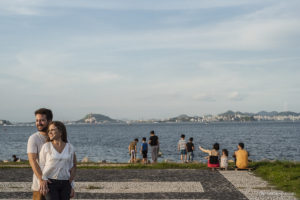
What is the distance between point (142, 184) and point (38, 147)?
23.4 feet

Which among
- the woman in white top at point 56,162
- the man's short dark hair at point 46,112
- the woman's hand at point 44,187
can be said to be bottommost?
the woman's hand at point 44,187

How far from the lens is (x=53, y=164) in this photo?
5.95m

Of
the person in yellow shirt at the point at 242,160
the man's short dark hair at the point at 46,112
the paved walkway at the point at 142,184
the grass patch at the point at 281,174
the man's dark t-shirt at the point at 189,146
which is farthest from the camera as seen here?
the man's dark t-shirt at the point at 189,146

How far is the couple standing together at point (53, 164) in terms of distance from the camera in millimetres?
5945

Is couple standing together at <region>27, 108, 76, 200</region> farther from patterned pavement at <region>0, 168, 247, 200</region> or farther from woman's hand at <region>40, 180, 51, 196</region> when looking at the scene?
patterned pavement at <region>0, 168, 247, 200</region>

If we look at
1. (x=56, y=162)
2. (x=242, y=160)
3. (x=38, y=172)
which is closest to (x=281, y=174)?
(x=242, y=160)

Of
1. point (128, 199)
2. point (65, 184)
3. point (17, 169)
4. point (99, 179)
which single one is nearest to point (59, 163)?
point (65, 184)

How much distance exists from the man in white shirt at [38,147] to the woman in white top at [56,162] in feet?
0.29

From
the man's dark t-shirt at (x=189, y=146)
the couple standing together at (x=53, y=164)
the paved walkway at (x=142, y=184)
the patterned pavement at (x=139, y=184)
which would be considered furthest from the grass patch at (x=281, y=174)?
the couple standing together at (x=53, y=164)

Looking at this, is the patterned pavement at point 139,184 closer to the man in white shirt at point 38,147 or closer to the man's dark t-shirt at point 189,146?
Answer: the man in white shirt at point 38,147

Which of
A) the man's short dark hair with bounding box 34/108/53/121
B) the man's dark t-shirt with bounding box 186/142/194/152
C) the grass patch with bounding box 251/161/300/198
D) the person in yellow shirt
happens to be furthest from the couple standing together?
the man's dark t-shirt with bounding box 186/142/194/152

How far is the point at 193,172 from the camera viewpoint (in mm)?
15852

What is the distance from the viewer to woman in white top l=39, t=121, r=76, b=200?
595 centimetres

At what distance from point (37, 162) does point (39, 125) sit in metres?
0.58
